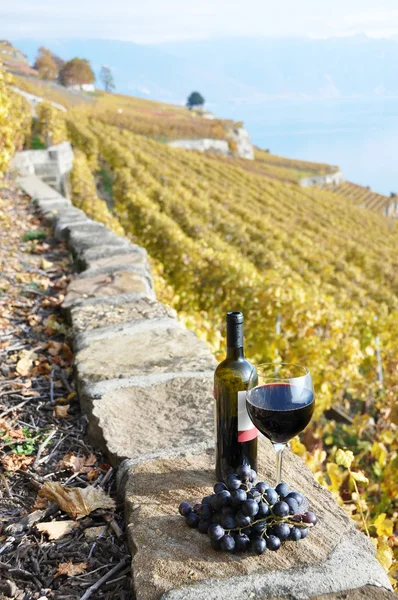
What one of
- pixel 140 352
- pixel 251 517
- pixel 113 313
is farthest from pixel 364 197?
pixel 251 517

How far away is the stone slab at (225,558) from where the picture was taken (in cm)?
107

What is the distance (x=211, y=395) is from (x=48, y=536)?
725 millimetres

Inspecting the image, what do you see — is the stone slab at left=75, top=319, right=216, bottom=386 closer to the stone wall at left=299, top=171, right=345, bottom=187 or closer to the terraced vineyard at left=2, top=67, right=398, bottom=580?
the terraced vineyard at left=2, top=67, right=398, bottom=580

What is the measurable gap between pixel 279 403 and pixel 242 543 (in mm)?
323

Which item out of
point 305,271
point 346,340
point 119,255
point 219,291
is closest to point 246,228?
point 305,271

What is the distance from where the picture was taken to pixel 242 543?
3.78 feet

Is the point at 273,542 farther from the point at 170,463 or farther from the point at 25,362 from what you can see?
the point at 25,362

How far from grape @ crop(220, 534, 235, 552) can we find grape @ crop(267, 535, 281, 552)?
79 millimetres

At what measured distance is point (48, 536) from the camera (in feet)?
4.43

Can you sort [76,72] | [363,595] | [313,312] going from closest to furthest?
[363,595] → [313,312] → [76,72]

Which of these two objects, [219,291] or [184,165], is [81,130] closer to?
[184,165]

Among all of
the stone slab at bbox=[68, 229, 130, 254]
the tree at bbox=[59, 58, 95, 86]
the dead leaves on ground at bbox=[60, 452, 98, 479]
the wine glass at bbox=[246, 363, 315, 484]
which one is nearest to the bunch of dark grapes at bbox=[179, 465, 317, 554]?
the wine glass at bbox=[246, 363, 315, 484]

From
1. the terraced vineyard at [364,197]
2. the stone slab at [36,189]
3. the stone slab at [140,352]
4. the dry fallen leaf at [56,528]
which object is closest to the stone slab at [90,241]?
the stone slab at [140,352]

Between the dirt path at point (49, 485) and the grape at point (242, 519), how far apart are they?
0.97 feet
